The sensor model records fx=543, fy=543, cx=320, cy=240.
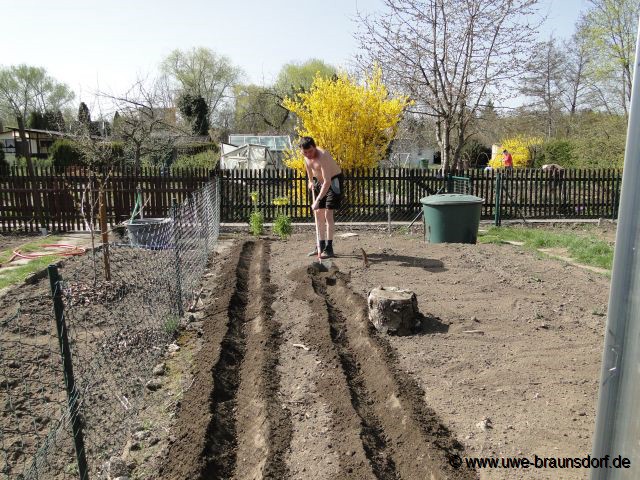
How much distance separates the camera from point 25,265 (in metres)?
8.27

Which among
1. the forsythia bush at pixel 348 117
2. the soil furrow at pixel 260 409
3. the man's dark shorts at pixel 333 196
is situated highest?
the forsythia bush at pixel 348 117

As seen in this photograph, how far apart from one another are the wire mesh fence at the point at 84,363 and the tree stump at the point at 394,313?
1.94 m

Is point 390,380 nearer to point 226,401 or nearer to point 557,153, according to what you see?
point 226,401

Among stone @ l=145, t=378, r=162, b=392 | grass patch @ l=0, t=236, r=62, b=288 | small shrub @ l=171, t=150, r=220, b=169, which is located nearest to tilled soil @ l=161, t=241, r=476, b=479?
stone @ l=145, t=378, r=162, b=392

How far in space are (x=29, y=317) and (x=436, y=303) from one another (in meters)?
4.19

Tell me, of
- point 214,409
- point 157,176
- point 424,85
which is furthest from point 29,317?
point 424,85

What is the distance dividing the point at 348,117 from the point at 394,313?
924cm

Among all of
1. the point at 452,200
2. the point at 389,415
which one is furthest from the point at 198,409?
the point at 452,200

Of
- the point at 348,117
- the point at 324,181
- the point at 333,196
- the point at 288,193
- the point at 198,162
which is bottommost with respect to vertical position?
the point at 288,193

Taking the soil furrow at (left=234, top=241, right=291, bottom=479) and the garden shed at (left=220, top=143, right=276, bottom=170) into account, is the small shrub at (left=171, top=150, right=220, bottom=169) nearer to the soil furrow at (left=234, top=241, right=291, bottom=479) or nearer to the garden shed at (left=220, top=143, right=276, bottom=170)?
the garden shed at (left=220, top=143, right=276, bottom=170)

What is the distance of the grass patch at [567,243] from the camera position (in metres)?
8.88

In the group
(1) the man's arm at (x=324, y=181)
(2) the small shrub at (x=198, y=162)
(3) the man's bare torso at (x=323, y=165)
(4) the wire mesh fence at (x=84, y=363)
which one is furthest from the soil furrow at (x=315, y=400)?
(2) the small shrub at (x=198, y=162)

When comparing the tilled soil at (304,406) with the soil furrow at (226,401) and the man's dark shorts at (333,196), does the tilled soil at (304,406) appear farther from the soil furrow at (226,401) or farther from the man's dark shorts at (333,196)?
the man's dark shorts at (333,196)

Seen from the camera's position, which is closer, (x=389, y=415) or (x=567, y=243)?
(x=389, y=415)
